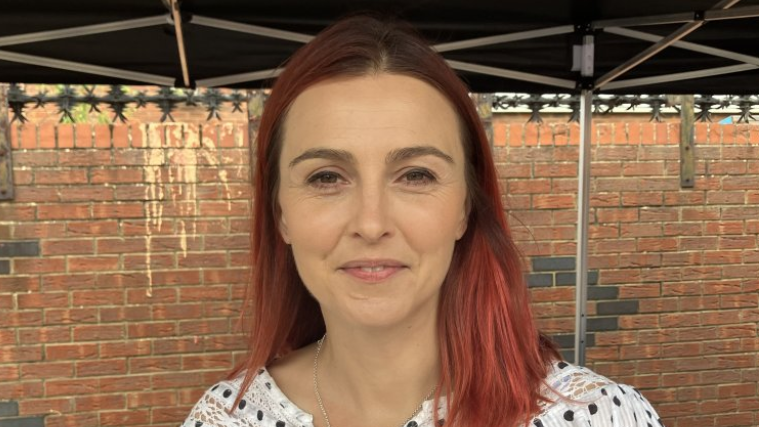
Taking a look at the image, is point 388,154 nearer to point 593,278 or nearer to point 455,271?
point 455,271

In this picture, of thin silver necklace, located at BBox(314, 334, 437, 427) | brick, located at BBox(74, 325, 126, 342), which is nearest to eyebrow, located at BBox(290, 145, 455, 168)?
thin silver necklace, located at BBox(314, 334, 437, 427)

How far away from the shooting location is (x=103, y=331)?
304 cm

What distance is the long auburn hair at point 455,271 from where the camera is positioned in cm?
103

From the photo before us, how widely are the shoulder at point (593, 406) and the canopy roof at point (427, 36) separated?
4.17 feet

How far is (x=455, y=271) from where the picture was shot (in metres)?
1.19

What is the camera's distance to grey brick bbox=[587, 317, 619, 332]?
3.31m

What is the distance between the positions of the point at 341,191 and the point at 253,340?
0.51m

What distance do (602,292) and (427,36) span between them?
6.21 ft

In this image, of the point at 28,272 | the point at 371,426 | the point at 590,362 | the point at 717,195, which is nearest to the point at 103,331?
the point at 28,272

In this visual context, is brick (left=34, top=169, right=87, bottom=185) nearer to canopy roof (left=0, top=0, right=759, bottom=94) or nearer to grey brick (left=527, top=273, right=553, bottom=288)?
canopy roof (left=0, top=0, right=759, bottom=94)

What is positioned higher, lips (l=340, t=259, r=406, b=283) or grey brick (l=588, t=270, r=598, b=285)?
lips (l=340, t=259, r=406, b=283)

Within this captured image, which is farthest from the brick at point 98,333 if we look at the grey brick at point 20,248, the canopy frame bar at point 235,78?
the canopy frame bar at point 235,78

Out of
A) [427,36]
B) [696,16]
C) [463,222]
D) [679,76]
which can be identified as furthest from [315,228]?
[679,76]

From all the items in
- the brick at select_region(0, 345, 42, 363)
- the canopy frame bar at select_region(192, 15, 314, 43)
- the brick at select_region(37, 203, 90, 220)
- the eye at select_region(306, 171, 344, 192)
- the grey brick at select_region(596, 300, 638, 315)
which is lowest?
the brick at select_region(0, 345, 42, 363)
